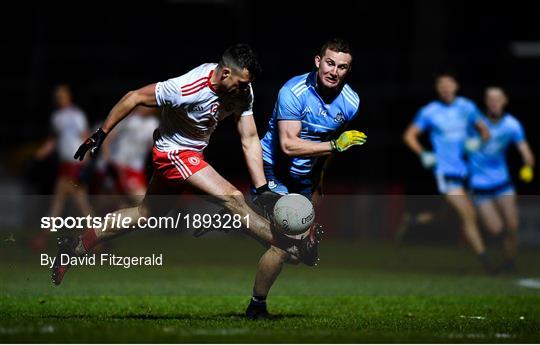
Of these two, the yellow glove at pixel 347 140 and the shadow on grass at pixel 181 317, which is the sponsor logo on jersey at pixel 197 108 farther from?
the shadow on grass at pixel 181 317

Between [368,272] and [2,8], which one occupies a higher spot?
[2,8]

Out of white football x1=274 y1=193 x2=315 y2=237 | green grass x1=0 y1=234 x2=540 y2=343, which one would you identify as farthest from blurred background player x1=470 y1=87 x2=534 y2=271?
white football x1=274 y1=193 x2=315 y2=237

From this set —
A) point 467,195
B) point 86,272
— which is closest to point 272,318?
point 86,272

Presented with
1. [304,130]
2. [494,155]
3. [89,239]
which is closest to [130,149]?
[494,155]

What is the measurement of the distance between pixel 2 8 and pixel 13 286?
1526 centimetres

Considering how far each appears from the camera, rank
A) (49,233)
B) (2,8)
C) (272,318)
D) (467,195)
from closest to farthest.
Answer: (272,318)
(467,195)
(49,233)
(2,8)

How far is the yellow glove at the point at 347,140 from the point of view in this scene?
36.7ft

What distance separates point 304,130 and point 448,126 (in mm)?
6034

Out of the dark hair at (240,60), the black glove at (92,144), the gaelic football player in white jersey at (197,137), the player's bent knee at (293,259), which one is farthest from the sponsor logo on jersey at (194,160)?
the player's bent knee at (293,259)

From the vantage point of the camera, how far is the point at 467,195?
1811cm

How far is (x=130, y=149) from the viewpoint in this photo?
63.2 ft

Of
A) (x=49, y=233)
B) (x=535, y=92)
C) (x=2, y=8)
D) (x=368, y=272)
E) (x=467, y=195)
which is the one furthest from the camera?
(x=2, y=8)

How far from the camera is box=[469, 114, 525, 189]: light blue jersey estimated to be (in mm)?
18109

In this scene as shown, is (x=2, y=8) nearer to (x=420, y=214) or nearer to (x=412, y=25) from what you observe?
(x=412, y=25)
